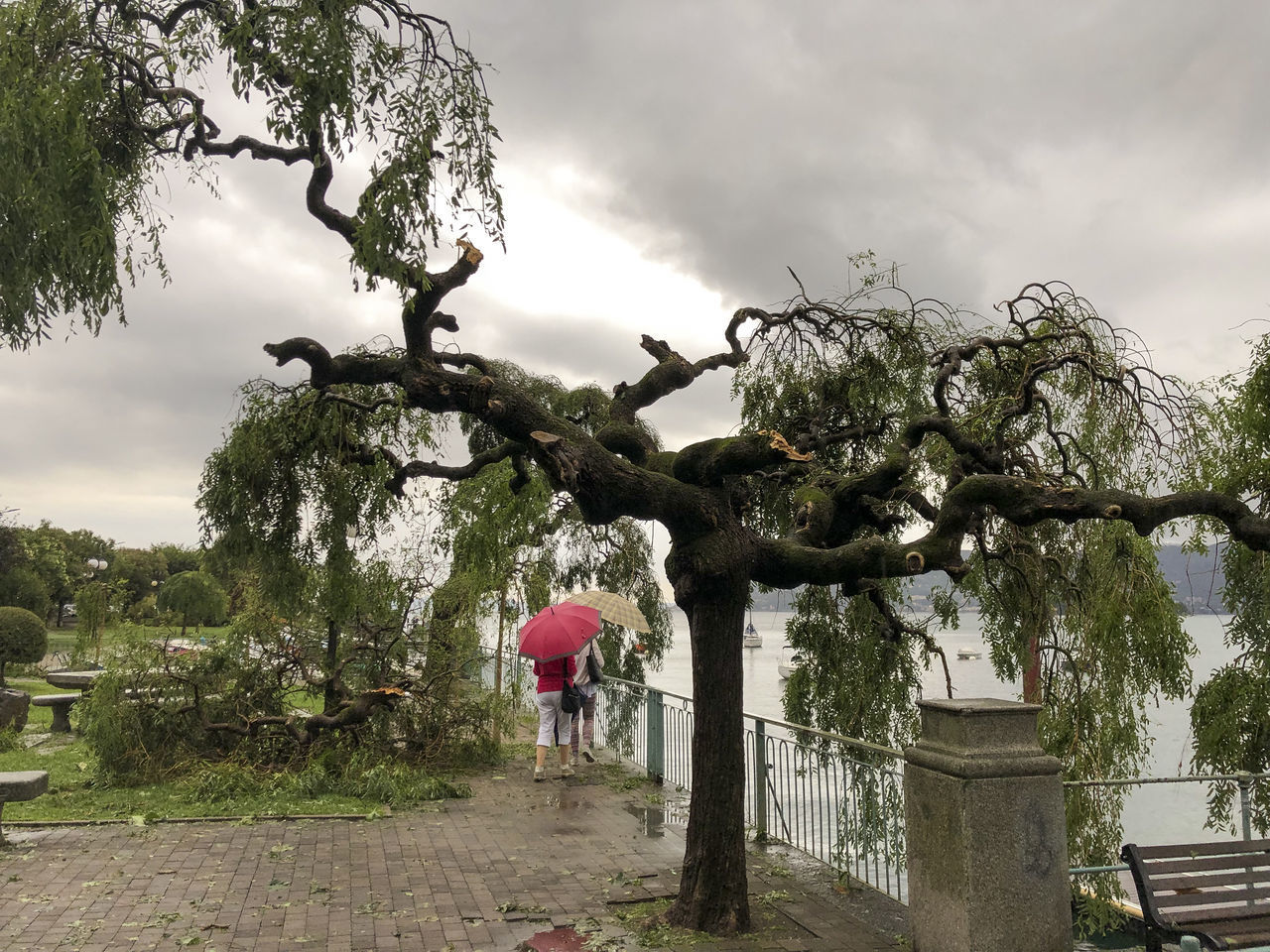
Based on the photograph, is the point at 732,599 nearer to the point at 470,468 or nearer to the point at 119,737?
the point at 470,468

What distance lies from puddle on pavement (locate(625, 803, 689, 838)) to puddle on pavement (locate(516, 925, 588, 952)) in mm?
2960

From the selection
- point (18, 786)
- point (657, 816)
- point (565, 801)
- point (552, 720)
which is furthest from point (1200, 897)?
point (18, 786)

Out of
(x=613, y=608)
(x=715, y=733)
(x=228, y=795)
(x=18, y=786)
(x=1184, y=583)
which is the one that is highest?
(x=1184, y=583)

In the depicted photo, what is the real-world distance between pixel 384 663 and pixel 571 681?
275 cm

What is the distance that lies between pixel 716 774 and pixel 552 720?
6037mm

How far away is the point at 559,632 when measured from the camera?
1124cm

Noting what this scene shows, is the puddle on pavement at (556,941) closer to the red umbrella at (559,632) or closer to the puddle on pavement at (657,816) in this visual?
the puddle on pavement at (657,816)

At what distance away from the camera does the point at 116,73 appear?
23.0 ft

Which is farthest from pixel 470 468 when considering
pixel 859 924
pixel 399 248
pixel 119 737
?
pixel 119 737

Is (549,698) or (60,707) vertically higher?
(549,698)

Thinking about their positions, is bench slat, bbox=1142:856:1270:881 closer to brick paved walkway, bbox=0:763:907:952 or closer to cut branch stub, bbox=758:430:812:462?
brick paved walkway, bbox=0:763:907:952

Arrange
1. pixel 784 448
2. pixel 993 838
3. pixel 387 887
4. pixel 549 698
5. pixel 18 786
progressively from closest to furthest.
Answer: pixel 993 838 < pixel 784 448 < pixel 387 887 < pixel 18 786 < pixel 549 698

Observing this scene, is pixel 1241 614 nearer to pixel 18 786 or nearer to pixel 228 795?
pixel 228 795

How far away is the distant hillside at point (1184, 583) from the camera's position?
8178mm
